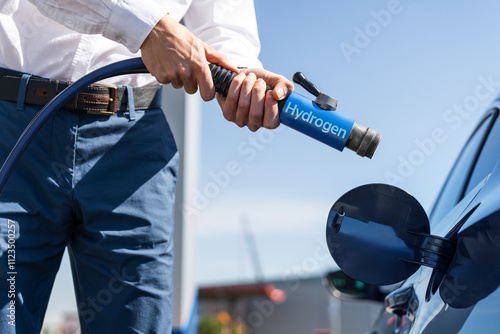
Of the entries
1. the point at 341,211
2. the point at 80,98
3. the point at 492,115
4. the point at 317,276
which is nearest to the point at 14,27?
the point at 80,98

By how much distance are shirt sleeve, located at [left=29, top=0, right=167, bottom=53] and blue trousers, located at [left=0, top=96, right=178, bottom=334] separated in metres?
0.27

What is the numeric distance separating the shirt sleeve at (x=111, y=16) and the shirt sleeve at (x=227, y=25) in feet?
1.51

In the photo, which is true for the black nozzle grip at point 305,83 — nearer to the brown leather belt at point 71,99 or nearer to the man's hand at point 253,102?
the man's hand at point 253,102

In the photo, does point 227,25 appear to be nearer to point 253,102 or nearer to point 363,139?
point 253,102

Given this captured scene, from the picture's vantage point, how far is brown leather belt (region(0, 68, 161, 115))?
5.12 feet

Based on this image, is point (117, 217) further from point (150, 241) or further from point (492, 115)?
point (492, 115)

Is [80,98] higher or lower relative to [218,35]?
lower

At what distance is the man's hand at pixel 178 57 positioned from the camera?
4.45ft

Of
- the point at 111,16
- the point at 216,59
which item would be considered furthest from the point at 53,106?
the point at 216,59

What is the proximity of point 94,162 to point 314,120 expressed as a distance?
2.16 ft

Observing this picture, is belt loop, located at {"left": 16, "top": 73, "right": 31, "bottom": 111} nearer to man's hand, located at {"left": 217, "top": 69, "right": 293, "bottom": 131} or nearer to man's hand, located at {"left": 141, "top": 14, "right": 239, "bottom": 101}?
man's hand, located at {"left": 141, "top": 14, "right": 239, "bottom": 101}

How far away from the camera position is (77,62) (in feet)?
5.40

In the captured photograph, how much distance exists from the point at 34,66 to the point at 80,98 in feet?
0.59

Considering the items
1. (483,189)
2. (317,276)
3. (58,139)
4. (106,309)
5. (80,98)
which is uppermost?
(483,189)
